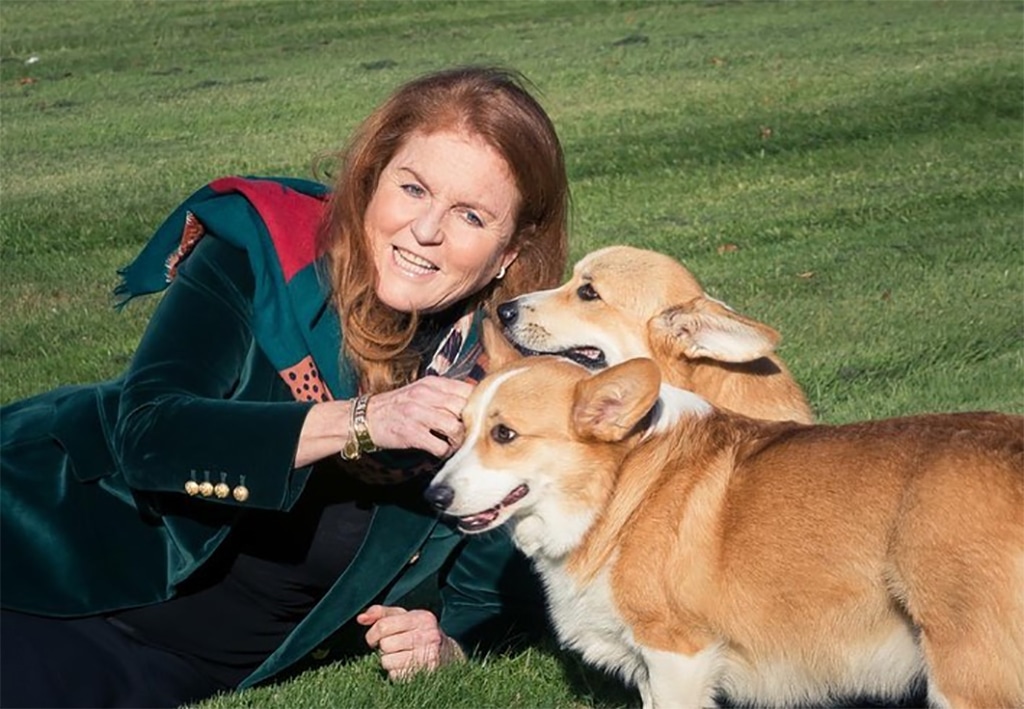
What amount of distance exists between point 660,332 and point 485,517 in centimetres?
141

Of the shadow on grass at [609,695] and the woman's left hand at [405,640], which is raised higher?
the woman's left hand at [405,640]

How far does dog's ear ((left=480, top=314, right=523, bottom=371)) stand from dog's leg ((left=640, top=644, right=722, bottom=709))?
0.85m

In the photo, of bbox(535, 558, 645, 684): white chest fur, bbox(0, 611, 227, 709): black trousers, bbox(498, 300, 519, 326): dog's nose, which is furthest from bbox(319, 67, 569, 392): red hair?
bbox(0, 611, 227, 709): black trousers

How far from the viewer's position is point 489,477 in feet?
12.4

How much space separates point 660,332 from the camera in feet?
16.4

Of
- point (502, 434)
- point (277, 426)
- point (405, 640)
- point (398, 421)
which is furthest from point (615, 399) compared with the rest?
point (405, 640)

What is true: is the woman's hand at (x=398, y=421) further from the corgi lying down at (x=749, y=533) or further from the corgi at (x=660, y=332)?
the corgi at (x=660, y=332)

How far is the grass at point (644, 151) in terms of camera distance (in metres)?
7.44

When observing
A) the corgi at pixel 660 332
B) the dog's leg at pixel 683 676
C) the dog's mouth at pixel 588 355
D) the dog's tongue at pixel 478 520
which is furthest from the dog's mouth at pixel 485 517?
the dog's mouth at pixel 588 355

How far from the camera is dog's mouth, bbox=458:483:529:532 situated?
379cm

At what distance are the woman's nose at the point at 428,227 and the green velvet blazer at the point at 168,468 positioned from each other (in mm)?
315

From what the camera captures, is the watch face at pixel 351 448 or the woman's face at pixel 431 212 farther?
the woman's face at pixel 431 212

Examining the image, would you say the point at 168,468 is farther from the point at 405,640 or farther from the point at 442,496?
the point at 405,640

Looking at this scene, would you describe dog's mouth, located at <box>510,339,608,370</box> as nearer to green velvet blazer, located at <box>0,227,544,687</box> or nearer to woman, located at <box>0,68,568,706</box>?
woman, located at <box>0,68,568,706</box>
